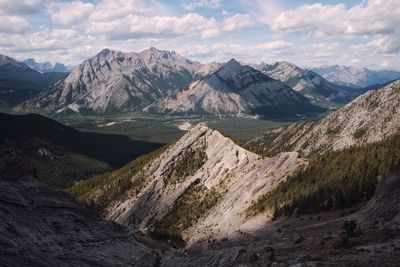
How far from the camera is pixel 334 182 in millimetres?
105125

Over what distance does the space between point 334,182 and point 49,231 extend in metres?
65.3

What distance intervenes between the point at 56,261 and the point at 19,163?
27755 millimetres

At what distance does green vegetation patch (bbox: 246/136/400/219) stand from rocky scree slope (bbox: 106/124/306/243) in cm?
634

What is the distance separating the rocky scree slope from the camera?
122750mm

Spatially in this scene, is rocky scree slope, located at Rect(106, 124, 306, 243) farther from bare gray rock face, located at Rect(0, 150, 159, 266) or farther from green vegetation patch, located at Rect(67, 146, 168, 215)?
bare gray rock face, located at Rect(0, 150, 159, 266)

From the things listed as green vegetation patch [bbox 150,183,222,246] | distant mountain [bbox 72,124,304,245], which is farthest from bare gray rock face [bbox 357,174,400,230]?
green vegetation patch [bbox 150,183,222,246]

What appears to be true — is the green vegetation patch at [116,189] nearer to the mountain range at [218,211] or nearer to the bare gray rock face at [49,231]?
the mountain range at [218,211]

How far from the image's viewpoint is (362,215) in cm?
6425

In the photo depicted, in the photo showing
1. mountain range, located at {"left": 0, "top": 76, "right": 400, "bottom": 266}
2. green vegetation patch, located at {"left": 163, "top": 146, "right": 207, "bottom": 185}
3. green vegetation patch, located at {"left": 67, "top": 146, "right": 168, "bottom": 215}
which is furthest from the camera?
green vegetation patch, located at {"left": 67, "top": 146, "right": 168, "bottom": 215}

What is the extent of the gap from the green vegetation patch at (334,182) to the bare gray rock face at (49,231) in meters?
34.7

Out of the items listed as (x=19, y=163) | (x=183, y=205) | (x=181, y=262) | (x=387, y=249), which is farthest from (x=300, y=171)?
(x=387, y=249)

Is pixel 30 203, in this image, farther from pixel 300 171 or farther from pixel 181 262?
pixel 300 171

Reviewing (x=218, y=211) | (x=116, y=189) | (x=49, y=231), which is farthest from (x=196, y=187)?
(x=49, y=231)

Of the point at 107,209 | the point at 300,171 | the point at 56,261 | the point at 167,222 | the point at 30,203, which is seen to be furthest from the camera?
the point at 107,209
